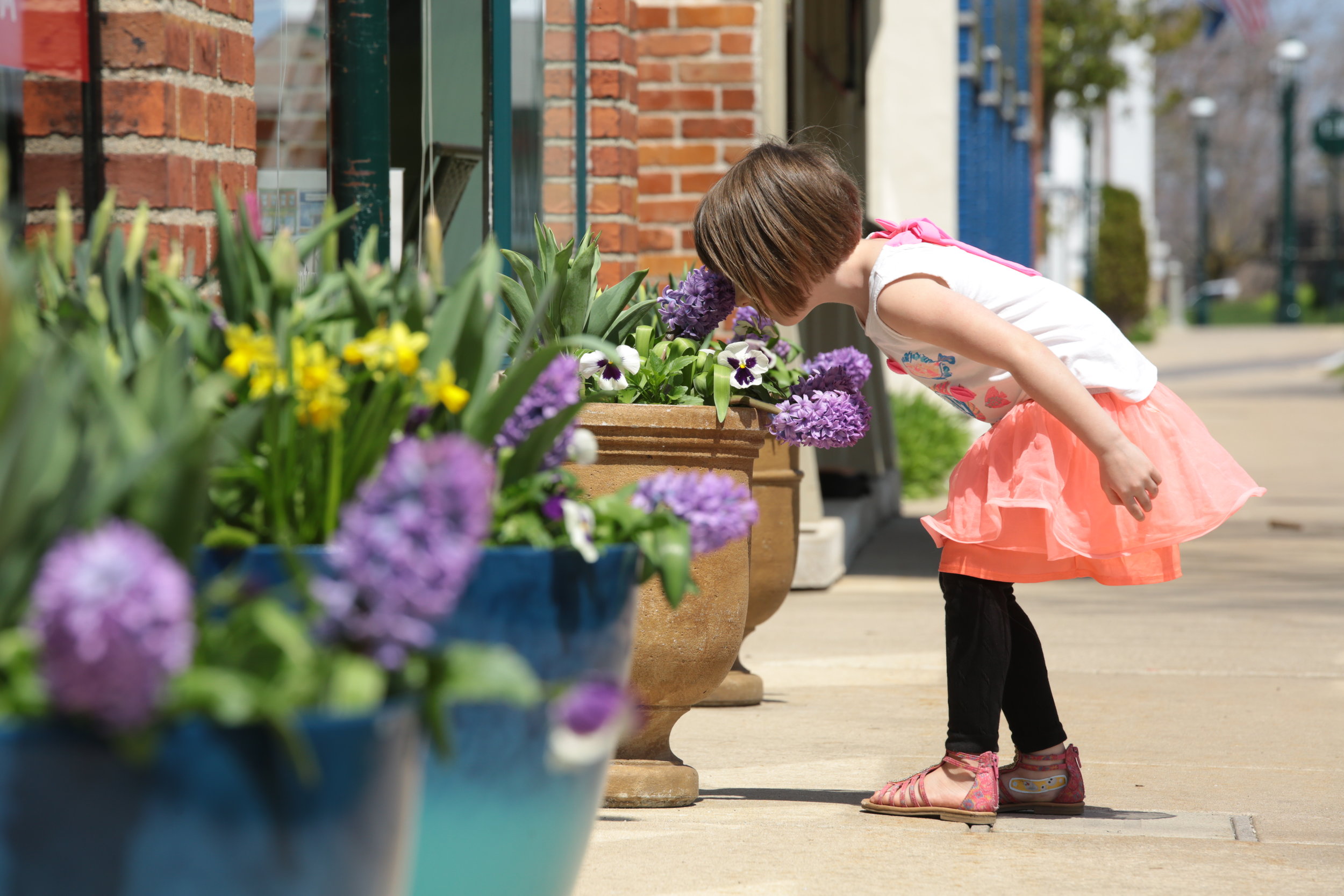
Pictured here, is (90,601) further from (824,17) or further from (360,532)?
(824,17)

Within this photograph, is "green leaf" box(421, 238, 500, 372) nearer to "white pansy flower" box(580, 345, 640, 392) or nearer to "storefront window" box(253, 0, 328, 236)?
"white pansy flower" box(580, 345, 640, 392)

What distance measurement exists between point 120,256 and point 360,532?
93 centimetres

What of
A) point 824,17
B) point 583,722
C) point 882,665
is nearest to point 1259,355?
point 824,17

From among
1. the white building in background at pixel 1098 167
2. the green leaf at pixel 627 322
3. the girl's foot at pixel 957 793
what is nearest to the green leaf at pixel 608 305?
the green leaf at pixel 627 322

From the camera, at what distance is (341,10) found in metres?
4.14

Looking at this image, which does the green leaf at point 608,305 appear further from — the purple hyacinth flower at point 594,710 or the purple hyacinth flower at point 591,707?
the purple hyacinth flower at point 591,707

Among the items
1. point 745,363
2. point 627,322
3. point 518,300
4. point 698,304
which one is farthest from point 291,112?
point 745,363

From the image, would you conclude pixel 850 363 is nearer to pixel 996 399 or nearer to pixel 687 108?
pixel 996 399

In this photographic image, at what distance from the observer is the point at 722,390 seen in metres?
3.25

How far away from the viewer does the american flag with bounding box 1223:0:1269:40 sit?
2638 centimetres

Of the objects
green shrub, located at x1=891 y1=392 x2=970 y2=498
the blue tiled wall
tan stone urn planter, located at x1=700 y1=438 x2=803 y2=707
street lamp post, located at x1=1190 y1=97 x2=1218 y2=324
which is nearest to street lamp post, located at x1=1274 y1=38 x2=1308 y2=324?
street lamp post, located at x1=1190 y1=97 x2=1218 y2=324

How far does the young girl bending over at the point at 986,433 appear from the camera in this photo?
3.10 metres

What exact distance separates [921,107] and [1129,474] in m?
8.87

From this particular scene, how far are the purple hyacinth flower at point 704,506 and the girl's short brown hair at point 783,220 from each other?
1.16 m
